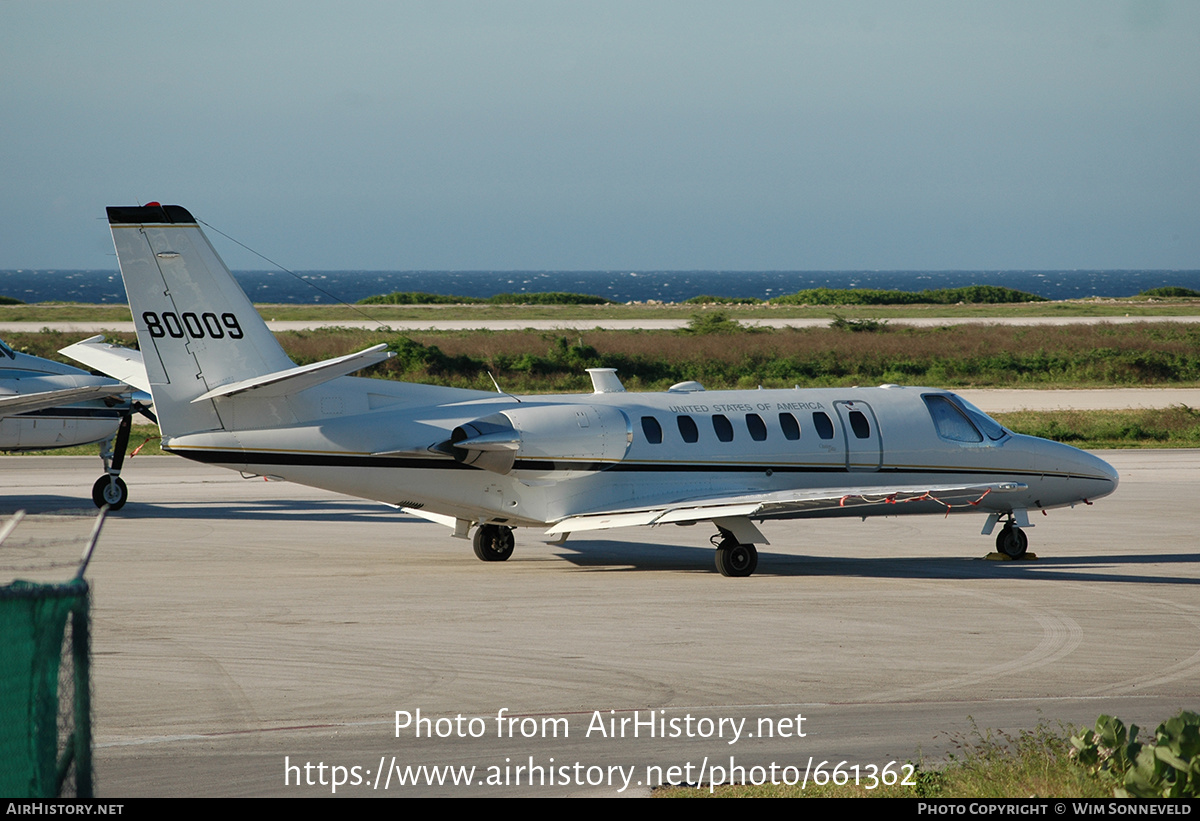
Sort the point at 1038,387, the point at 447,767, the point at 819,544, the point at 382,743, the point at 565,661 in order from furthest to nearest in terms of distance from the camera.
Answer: the point at 1038,387 < the point at 819,544 < the point at 565,661 < the point at 382,743 < the point at 447,767

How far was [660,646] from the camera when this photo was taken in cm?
1392

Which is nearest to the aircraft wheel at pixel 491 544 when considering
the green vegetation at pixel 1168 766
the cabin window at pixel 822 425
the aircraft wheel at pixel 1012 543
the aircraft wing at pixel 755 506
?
the aircraft wing at pixel 755 506

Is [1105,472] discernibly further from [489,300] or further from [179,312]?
[489,300]

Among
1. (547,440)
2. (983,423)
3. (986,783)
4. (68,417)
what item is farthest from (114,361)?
(986,783)

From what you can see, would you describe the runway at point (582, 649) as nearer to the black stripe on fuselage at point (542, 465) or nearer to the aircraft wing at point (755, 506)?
the aircraft wing at point (755, 506)

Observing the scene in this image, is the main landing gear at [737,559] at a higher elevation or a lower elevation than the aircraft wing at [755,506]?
lower

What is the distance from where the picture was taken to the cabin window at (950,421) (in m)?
21.3

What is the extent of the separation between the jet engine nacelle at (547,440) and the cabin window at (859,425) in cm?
398

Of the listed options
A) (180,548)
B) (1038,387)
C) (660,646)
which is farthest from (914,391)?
(1038,387)

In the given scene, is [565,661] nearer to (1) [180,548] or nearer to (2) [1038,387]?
(1) [180,548]

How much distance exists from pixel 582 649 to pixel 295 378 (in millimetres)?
5814

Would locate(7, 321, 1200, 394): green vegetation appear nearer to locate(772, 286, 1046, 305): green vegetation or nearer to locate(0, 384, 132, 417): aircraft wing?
locate(0, 384, 132, 417): aircraft wing

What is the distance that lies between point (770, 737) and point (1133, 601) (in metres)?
8.80

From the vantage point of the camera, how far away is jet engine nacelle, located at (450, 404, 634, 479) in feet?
59.6
